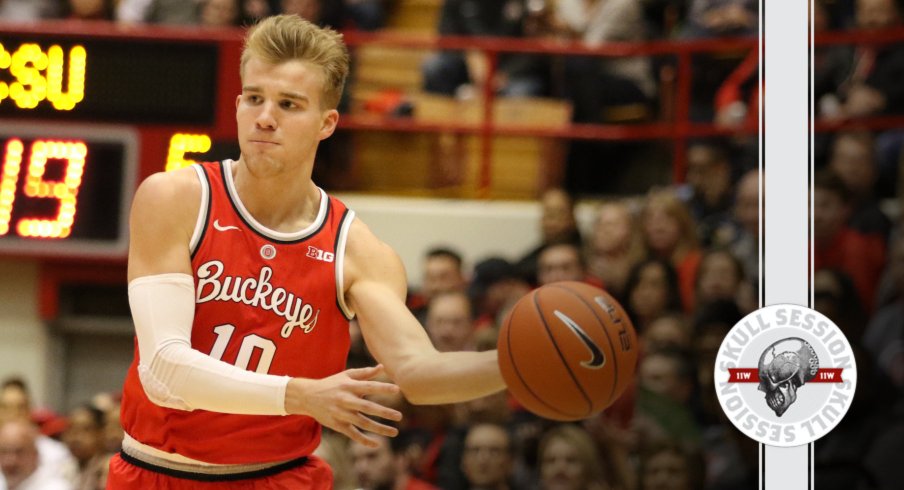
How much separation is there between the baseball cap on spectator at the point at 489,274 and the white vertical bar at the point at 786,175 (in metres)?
3.61

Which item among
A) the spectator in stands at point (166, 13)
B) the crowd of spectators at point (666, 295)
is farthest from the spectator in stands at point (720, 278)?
the spectator in stands at point (166, 13)

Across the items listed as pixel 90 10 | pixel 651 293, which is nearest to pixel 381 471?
pixel 651 293

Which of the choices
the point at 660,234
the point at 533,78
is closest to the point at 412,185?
the point at 533,78

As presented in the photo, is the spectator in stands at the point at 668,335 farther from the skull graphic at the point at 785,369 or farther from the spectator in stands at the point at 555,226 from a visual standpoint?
the skull graphic at the point at 785,369

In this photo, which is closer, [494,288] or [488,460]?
[488,460]

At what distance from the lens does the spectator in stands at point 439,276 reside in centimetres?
756

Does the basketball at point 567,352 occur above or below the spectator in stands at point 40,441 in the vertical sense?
above

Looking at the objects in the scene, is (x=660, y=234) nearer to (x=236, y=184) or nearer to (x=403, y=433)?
(x=403, y=433)

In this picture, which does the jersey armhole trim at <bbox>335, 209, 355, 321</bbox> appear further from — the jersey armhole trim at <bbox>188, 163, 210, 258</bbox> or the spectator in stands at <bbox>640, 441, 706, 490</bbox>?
the spectator in stands at <bbox>640, 441, 706, 490</bbox>

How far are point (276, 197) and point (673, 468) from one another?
2.93 meters

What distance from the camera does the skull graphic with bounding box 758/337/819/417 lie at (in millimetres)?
3975

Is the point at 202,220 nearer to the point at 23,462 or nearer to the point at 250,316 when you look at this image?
the point at 250,316

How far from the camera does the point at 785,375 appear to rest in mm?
3975

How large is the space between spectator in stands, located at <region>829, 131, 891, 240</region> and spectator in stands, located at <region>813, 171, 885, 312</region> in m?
0.05
